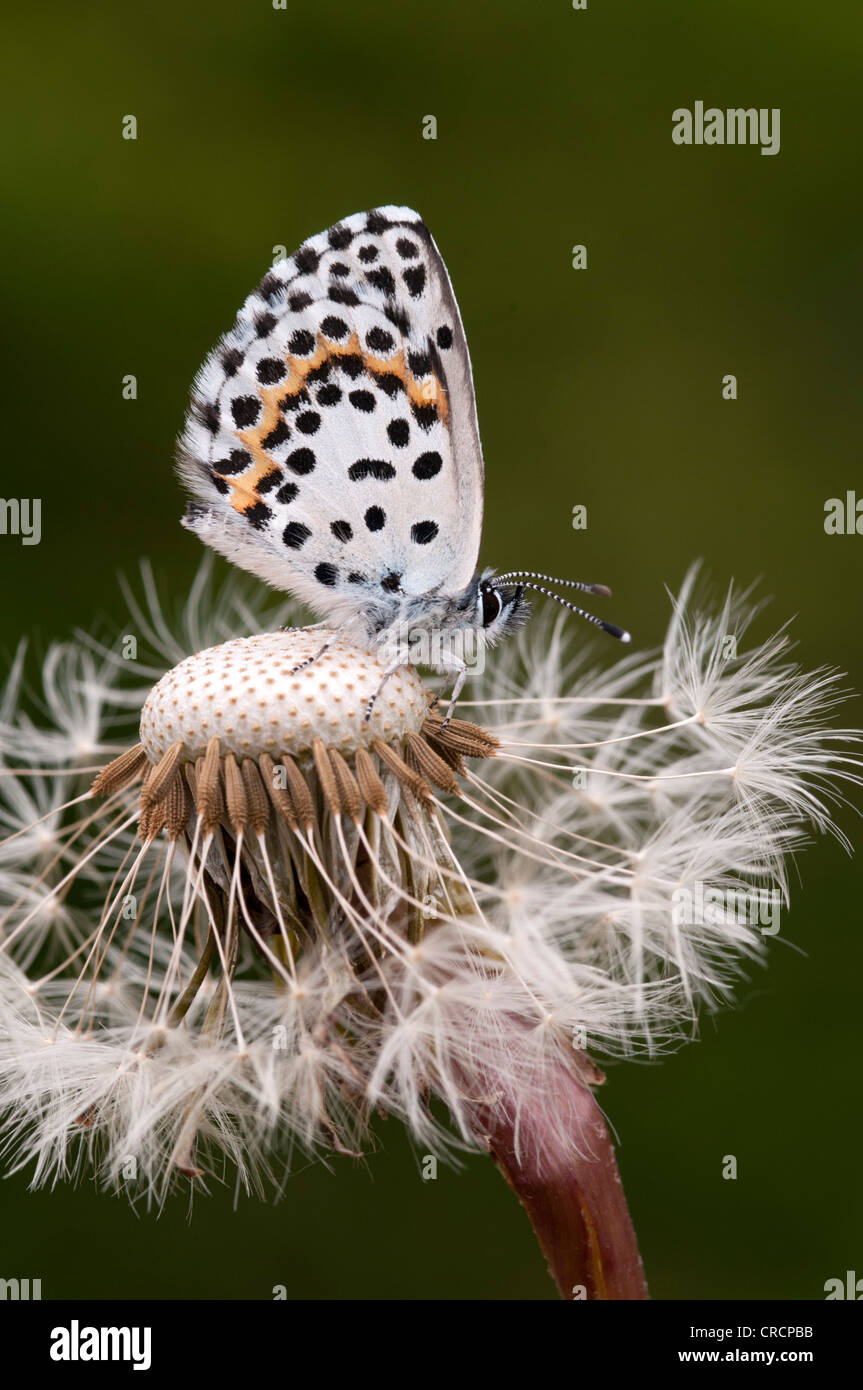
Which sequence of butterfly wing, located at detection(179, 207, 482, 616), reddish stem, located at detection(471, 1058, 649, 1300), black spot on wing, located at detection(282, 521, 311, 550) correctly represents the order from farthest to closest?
black spot on wing, located at detection(282, 521, 311, 550), butterfly wing, located at detection(179, 207, 482, 616), reddish stem, located at detection(471, 1058, 649, 1300)

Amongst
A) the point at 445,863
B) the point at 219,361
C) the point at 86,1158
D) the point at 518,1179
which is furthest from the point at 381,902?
the point at 219,361

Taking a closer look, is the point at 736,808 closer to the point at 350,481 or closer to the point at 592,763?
the point at 592,763

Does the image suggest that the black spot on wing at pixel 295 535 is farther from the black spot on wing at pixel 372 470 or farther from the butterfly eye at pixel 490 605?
the butterfly eye at pixel 490 605

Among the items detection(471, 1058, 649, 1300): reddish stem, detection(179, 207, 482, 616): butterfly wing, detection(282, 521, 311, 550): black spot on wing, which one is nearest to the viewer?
detection(471, 1058, 649, 1300): reddish stem

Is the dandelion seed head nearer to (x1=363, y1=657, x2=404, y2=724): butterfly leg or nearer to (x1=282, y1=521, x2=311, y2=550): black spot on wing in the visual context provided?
(x1=363, y1=657, x2=404, y2=724): butterfly leg

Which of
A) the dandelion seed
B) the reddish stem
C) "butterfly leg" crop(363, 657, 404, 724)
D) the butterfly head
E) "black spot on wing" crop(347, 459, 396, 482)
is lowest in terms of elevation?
the reddish stem

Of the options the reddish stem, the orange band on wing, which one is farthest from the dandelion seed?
the orange band on wing

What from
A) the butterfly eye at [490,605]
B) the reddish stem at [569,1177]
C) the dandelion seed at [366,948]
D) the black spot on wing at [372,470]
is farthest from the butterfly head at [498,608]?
the reddish stem at [569,1177]

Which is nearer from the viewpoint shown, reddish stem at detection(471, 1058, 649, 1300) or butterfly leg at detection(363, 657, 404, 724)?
reddish stem at detection(471, 1058, 649, 1300)

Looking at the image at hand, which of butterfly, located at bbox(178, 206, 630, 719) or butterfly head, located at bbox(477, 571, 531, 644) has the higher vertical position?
butterfly, located at bbox(178, 206, 630, 719)

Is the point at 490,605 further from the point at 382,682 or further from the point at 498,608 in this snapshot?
the point at 382,682
